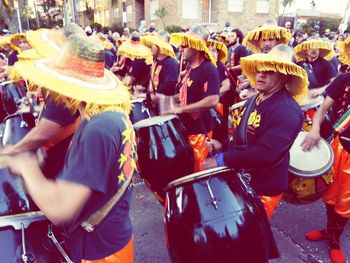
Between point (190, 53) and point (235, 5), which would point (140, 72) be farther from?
point (235, 5)

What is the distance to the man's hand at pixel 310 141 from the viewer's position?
2.85 meters

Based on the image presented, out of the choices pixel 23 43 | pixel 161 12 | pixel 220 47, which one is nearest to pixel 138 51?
pixel 220 47

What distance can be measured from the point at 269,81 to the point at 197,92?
→ 1.34 meters

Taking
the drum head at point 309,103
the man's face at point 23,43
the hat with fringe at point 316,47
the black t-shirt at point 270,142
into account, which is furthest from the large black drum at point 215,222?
the man's face at point 23,43

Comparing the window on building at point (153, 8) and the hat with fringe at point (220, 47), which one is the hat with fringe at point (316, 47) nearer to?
the hat with fringe at point (220, 47)

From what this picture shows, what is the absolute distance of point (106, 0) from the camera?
43.7 meters

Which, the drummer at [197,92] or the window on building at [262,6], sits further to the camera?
the window on building at [262,6]

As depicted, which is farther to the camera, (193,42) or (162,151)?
(193,42)

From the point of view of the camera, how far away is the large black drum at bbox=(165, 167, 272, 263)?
187 centimetres

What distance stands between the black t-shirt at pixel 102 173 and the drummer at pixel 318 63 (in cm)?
399

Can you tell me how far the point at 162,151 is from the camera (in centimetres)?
289

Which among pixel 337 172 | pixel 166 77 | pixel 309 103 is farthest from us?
pixel 166 77

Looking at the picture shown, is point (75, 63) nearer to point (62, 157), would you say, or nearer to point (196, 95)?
point (62, 157)

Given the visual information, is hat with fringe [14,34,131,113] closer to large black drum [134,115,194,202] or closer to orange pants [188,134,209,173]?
large black drum [134,115,194,202]
